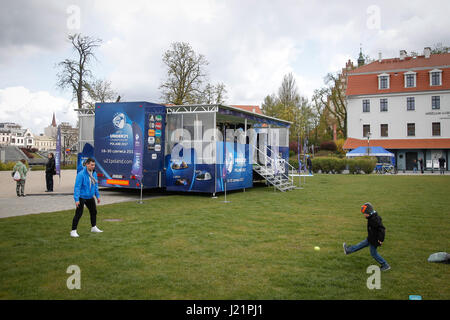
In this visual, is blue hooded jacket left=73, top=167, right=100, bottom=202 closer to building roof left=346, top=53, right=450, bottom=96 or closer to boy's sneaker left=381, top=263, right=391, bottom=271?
boy's sneaker left=381, top=263, right=391, bottom=271

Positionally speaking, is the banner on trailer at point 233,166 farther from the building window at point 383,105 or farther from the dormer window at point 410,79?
the dormer window at point 410,79

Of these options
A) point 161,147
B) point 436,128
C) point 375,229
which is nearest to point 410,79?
point 436,128

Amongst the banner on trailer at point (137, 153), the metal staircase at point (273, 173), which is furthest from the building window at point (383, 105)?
the banner on trailer at point (137, 153)

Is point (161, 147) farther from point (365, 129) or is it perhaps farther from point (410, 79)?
point (410, 79)

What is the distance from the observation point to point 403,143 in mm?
43688

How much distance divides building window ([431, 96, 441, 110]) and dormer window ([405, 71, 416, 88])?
281 centimetres

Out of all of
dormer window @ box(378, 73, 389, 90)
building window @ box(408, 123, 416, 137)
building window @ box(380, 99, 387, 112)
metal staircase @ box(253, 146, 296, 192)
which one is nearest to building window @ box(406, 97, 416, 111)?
building window @ box(408, 123, 416, 137)

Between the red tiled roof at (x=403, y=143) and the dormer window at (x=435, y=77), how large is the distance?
7036 millimetres

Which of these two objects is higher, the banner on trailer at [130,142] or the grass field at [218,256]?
the banner on trailer at [130,142]

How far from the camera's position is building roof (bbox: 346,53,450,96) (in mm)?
43812

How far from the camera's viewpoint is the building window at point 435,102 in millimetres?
43406

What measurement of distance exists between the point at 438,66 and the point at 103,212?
46.1m
